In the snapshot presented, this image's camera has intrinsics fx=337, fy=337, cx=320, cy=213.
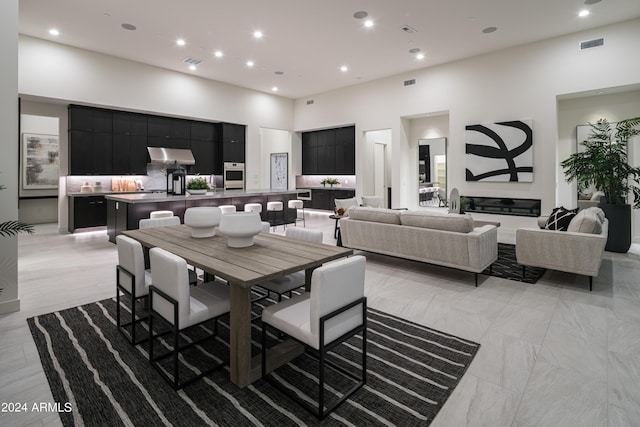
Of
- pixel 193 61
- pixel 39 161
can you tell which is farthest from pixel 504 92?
pixel 39 161

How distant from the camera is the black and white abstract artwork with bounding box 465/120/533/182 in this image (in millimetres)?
6871

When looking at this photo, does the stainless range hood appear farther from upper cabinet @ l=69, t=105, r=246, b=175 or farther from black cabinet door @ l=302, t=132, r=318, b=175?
black cabinet door @ l=302, t=132, r=318, b=175

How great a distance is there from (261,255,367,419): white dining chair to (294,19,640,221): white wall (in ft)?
21.0

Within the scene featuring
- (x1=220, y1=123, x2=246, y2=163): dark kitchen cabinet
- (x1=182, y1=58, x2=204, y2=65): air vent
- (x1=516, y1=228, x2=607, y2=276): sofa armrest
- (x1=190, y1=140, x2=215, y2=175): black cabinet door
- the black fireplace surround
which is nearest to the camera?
(x1=516, y1=228, x2=607, y2=276): sofa armrest

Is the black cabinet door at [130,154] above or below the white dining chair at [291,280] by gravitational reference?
above

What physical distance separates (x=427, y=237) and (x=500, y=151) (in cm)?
434

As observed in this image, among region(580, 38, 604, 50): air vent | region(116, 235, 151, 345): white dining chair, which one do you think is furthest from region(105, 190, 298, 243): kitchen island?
region(580, 38, 604, 50): air vent

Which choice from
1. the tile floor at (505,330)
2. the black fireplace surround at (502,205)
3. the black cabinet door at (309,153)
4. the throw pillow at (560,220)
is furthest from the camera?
the black cabinet door at (309,153)

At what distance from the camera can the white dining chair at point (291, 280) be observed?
105 inches

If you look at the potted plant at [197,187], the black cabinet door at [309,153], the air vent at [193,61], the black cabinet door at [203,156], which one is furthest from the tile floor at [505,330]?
the black cabinet door at [309,153]

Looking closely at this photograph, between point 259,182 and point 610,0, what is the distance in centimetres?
879

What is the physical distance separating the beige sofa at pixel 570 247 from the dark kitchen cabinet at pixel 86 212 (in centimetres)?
820

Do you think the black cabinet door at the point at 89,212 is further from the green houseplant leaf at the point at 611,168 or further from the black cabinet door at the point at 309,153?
the green houseplant leaf at the point at 611,168

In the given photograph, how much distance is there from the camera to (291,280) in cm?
275
